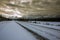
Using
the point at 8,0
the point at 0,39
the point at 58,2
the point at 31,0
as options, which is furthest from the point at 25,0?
the point at 0,39

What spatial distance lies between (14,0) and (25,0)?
0.75 feet

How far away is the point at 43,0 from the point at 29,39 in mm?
1715

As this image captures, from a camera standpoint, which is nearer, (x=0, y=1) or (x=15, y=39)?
(x=15, y=39)

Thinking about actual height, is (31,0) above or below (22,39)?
above

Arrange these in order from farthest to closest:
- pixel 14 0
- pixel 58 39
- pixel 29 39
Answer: pixel 14 0 < pixel 29 39 < pixel 58 39

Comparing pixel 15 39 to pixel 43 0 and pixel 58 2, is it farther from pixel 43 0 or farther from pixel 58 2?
pixel 58 2

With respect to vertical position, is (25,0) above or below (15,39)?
above

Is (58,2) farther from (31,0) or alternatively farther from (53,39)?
(53,39)

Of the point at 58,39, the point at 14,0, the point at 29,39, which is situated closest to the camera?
the point at 58,39

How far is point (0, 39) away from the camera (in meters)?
1.01

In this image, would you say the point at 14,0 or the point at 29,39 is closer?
the point at 29,39

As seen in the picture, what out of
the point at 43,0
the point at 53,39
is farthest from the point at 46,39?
the point at 43,0

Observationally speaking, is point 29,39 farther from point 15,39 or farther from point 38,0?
point 38,0

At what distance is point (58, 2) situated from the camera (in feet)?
8.58
